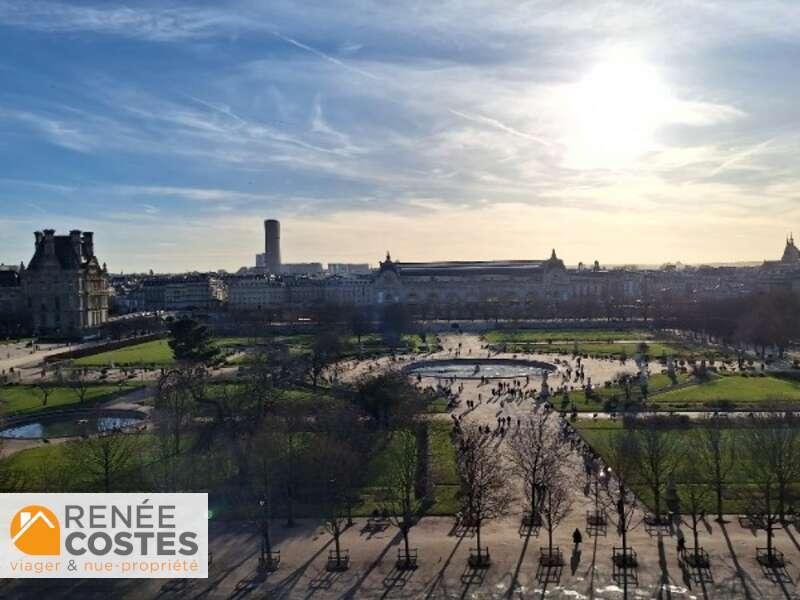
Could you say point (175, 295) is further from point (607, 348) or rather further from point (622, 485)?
point (622, 485)

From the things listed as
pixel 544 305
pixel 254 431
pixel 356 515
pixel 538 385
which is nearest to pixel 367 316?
pixel 544 305

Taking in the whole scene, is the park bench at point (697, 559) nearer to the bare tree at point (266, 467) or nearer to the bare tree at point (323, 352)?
the bare tree at point (266, 467)

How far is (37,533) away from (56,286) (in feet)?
256

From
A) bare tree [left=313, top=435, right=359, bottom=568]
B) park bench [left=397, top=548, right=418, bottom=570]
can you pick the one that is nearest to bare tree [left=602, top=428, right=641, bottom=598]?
park bench [left=397, top=548, right=418, bottom=570]

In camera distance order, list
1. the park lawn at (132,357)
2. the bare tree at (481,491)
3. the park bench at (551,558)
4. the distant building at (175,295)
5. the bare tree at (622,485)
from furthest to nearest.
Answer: the distant building at (175,295)
the park lawn at (132,357)
the bare tree at (481,491)
the bare tree at (622,485)
the park bench at (551,558)

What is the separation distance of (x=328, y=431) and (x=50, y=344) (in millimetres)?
59420

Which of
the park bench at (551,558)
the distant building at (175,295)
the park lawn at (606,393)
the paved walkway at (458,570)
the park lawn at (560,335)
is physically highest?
the distant building at (175,295)

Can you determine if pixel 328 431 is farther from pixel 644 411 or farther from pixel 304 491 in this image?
pixel 644 411

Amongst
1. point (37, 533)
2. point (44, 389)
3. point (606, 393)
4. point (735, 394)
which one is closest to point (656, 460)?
point (37, 533)

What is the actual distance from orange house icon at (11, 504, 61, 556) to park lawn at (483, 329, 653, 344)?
184 ft

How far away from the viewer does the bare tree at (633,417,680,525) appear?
22.2 m

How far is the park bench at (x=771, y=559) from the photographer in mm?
18766

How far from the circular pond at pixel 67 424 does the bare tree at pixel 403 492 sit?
15.0m

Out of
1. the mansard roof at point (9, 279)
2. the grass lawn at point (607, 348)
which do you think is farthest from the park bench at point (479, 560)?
the mansard roof at point (9, 279)
